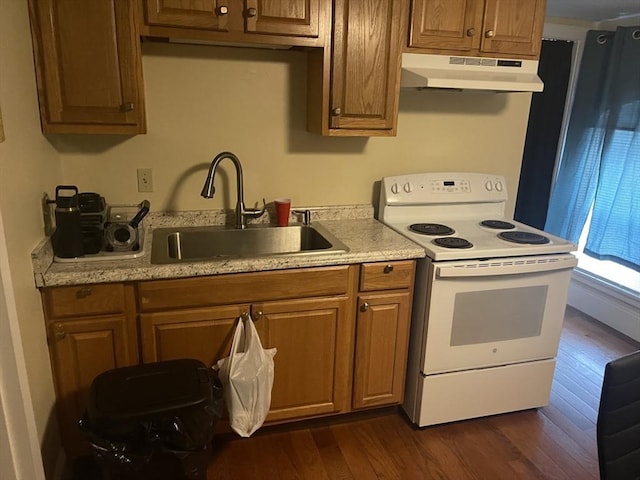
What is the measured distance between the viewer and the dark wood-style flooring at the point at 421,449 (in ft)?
6.81

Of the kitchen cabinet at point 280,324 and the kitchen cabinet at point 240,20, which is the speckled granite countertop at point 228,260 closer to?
the kitchen cabinet at point 280,324

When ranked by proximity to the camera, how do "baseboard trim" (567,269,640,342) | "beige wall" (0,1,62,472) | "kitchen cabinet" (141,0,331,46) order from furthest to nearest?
"baseboard trim" (567,269,640,342) → "kitchen cabinet" (141,0,331,46) → "beige wall" (0,1,62,472)

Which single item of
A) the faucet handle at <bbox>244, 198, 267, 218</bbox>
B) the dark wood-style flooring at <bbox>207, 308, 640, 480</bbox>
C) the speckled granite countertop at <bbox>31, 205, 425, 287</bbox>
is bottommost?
A: the dark wood-style flooring at <bbox>207, 308, 640, 480</bbox>

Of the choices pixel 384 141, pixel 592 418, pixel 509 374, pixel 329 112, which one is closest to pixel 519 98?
pixel 384 141

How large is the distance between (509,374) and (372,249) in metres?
0.95

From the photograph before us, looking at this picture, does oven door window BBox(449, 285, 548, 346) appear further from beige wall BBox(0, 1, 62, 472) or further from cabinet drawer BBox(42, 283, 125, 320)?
beige wall BBox(0, 1, 62, 472)

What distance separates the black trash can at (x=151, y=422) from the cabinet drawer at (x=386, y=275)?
2.55 feet

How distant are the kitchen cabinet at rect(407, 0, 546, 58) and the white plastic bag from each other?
148cm

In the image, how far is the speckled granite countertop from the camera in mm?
1751

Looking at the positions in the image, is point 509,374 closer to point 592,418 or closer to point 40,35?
point 592,418

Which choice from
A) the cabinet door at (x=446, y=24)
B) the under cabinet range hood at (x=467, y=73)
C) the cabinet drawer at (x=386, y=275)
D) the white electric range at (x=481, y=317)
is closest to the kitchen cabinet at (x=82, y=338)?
the cabinet drawer at (x=386, y=275)

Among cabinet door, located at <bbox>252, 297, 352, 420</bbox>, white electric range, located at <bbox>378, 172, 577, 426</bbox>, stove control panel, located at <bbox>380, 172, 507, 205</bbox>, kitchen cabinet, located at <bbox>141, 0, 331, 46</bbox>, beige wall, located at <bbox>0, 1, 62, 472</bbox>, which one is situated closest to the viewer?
beige wall, located at <bbox>0, 1, 62, 472</bbox>

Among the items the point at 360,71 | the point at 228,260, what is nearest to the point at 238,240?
the point at 228,260

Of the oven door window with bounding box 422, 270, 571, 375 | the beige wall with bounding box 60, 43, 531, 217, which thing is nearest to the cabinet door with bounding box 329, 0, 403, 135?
the beige wall with bounding box 60, 43, 531, 217
